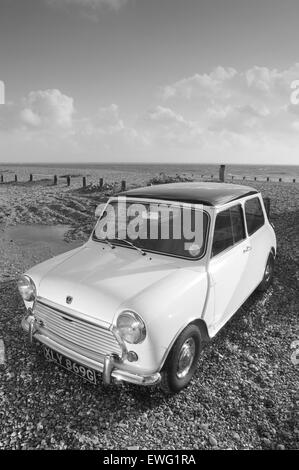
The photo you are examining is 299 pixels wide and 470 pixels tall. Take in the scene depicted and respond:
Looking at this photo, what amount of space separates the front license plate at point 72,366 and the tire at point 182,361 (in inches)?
29.9

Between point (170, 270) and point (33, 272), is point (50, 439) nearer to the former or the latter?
point (33, 272)

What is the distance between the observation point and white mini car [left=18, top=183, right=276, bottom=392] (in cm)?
302

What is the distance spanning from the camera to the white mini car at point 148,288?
302 cm

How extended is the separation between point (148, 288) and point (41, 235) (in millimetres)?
7828

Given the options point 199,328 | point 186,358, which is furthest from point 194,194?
point 186,358

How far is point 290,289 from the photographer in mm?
6066

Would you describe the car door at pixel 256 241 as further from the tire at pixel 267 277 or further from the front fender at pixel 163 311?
the front fender at pixel 163 311

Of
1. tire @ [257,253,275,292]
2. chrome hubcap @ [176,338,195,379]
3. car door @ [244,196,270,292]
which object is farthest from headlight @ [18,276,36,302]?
tire @ [257,253,275,292]

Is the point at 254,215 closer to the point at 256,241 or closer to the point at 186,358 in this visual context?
the point at 256,241

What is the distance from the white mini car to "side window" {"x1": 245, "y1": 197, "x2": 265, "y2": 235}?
0.23ft

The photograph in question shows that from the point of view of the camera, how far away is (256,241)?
5105 millimetres

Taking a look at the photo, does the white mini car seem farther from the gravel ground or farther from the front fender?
the gravel ground
